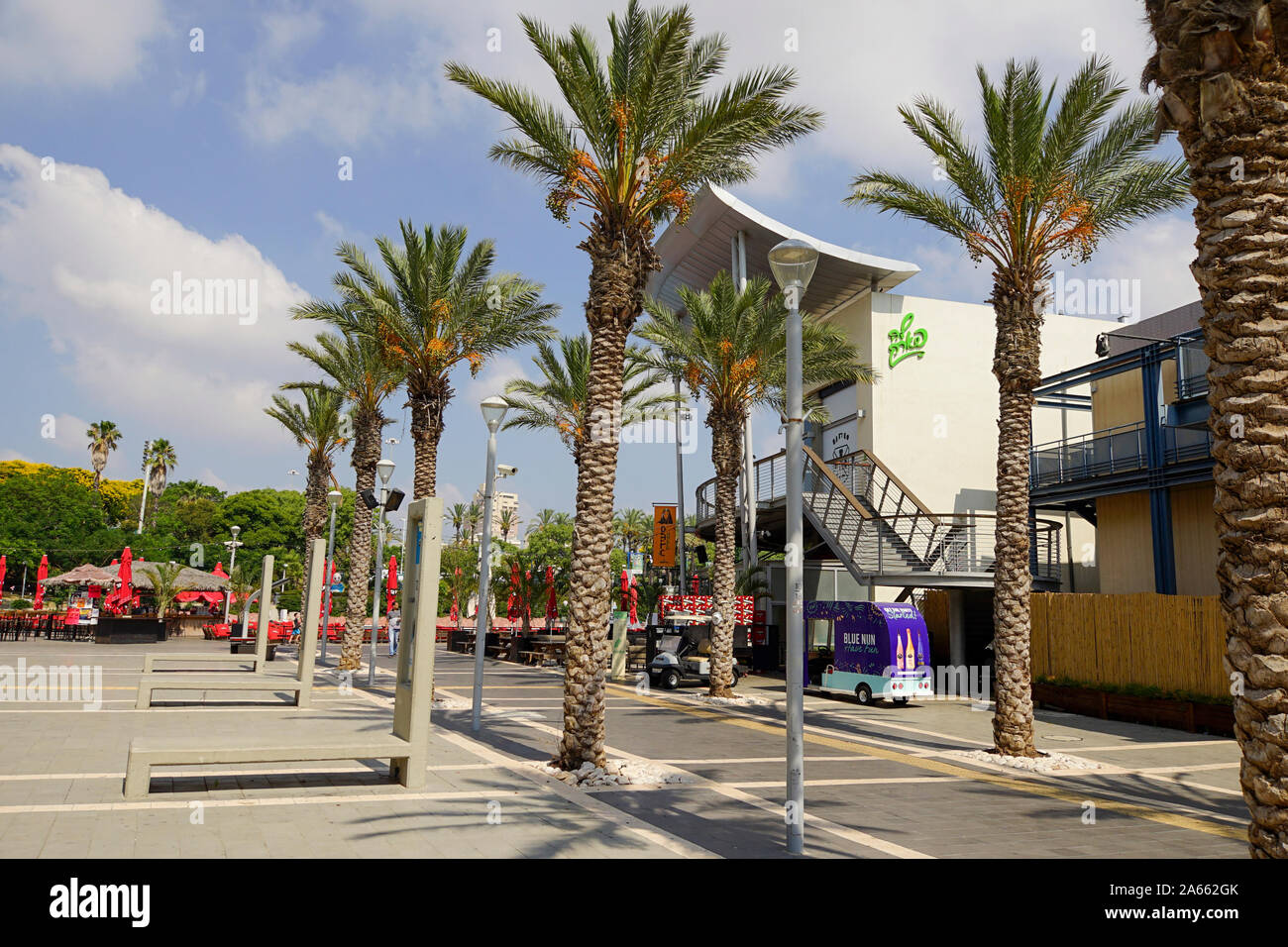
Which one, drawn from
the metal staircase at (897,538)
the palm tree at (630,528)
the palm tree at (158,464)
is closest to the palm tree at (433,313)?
the metal staircase at (897,538)

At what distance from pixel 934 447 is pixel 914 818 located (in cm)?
2530

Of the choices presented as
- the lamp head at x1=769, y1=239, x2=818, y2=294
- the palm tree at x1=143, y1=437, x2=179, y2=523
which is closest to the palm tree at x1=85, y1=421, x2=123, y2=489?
the palm tree at x1=143, y1=437, x2=179, y2=523

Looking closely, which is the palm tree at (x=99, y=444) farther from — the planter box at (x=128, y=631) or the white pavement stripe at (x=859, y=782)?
the white pavement stripe at (x=859, y=782)

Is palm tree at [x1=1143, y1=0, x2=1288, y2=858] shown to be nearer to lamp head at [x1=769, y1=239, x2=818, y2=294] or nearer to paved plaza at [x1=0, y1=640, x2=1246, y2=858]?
lamp head at [x1=769, y1=239, x2=818, y2=294]

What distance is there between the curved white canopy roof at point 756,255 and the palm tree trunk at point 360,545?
1305 centimetres

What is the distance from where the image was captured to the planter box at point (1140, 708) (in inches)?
636

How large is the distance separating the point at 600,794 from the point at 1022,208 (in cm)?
1127

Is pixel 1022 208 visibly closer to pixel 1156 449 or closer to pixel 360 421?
pixel 1156 449

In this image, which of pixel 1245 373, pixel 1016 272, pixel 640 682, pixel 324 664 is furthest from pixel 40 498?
pixel 1245 373

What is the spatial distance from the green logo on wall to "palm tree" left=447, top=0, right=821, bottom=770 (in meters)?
21.0

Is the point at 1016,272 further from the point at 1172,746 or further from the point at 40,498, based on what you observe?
the point at 40,498

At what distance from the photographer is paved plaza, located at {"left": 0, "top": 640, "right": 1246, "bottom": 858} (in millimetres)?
6535

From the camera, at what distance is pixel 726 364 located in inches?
835

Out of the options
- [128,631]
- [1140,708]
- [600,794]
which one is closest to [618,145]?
[600,794]
